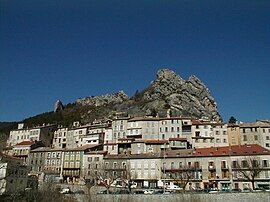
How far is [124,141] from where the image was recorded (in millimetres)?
72438

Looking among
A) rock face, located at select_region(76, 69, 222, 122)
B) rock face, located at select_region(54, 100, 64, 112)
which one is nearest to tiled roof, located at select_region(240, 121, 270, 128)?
rock face, located at select_region(76, 69, 222, 122)

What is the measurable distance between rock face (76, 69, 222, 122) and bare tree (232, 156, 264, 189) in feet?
118

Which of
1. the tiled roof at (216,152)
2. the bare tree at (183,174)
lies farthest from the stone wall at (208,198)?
the tiled roof at (216,152)

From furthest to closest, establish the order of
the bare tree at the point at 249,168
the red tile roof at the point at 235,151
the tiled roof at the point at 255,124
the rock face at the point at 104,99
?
the rock face at the point at 104,99 < the tiled roof at the point at 255,124 < the red tile roof at the point at 235,151 < the bare tree at the point at 249,168

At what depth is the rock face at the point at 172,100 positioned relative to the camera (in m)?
92.5

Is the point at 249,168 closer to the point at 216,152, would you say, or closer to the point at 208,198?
the point at 216,152

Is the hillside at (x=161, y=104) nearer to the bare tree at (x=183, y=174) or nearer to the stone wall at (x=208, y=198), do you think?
the bare tree at (x=183, y=174)

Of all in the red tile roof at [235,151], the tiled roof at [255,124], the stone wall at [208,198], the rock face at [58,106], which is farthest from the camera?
the rock face at [58,106]

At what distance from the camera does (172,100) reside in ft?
309

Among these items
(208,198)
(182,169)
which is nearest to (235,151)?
(182,169)

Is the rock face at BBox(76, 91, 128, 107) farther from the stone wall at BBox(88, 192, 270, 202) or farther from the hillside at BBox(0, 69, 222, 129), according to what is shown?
the stone wall at BBox(88, 192, 270, 202)

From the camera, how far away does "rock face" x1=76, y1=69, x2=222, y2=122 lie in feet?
303

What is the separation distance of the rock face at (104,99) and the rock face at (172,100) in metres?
6.34

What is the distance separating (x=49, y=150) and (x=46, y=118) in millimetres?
44392
